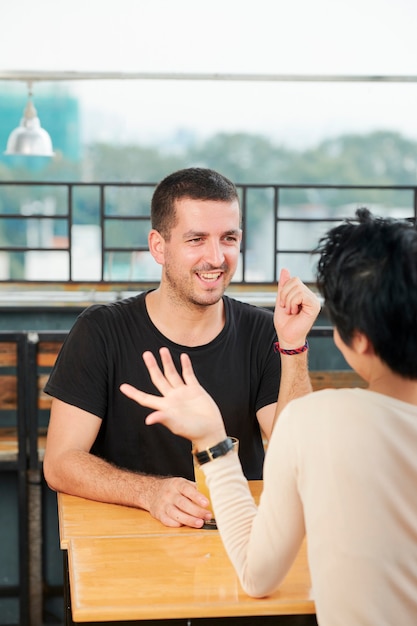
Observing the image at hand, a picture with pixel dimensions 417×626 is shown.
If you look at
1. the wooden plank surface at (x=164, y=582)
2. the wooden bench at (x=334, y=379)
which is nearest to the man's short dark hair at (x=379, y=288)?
the wooden plank surface at (x=164, y=582)

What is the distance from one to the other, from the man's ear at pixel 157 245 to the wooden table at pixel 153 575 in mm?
719

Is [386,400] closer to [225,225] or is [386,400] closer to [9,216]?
[225,225]

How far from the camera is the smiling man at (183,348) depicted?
2.13m

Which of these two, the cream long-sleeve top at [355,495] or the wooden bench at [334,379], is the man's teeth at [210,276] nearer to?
the cream long-sleeve top at [355,495]

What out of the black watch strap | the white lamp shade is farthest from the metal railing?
the black watch strap

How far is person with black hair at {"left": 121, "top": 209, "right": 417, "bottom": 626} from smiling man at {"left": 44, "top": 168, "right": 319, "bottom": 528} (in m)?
0.93

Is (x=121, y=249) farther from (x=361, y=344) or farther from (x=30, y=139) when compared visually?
(x=361, y=344)

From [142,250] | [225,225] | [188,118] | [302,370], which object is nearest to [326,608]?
[302,370]

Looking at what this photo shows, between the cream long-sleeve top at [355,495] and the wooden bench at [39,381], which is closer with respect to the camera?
the cream long-sleeve top at [355,495]

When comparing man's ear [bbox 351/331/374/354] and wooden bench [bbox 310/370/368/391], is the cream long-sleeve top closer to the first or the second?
man's ear [bbox 351/331/374/354]

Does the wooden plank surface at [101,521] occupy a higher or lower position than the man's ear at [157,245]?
lower

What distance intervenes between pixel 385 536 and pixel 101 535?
70cm

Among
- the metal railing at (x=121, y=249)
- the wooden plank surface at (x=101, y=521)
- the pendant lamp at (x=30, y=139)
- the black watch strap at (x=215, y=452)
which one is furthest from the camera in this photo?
the pendant lamp at (x=30, y=139)

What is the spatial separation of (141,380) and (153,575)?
73 centimetres
